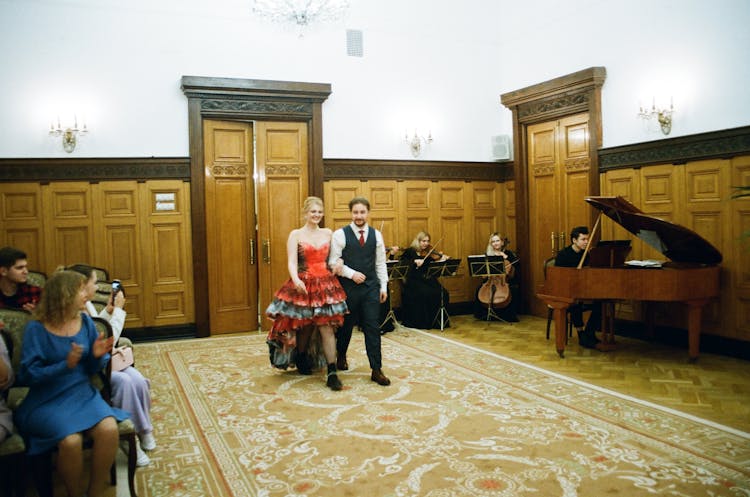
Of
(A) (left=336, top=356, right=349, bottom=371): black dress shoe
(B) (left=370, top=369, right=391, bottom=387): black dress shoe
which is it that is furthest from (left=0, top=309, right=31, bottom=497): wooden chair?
(A) (left=336, top=356, right=349, bottom=371): black dress shoe

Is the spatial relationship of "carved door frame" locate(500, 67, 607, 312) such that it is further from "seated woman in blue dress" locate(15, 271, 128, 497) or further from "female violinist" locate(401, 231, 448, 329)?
"seated woman in blue dress" locate(15, 271, 128, 497)

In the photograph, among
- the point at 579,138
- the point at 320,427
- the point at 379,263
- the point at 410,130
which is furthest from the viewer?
the point at 410,130

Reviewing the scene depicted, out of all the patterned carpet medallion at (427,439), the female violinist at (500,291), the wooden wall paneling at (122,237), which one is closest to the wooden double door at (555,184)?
the female violinist at (500,291)

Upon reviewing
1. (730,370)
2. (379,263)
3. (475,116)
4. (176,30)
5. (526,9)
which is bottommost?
(730,370)

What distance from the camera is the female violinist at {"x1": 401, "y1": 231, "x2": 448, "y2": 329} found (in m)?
8.10

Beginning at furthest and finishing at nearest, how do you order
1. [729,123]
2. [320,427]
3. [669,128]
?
[669,128] → [729,123] → [320,427]

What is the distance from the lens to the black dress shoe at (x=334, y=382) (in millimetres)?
Result: 5074

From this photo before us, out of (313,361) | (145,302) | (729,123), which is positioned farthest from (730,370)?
(145,302)

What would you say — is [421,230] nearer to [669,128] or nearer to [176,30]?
[669,128]

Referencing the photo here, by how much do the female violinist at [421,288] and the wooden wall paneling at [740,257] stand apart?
132 inches

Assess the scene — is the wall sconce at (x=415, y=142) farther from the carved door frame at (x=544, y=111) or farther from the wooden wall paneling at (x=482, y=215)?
the carved door frame at (x=544, y=111)

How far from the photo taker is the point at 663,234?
218 inches

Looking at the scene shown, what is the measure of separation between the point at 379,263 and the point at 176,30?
4.39 meters

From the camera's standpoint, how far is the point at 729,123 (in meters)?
6.12
